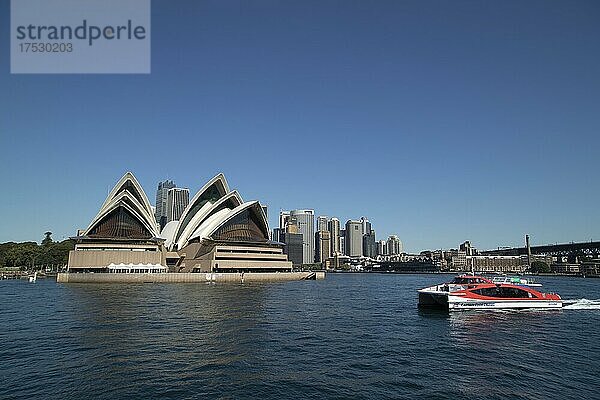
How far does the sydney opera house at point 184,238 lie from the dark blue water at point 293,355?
51808 mm

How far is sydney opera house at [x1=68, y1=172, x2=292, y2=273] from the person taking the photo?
265ft

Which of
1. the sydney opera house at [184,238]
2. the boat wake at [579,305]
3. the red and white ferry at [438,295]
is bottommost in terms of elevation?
the boat wake at [579,305]

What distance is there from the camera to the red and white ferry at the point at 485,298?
33.0 meters

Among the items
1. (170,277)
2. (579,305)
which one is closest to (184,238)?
(170,277)

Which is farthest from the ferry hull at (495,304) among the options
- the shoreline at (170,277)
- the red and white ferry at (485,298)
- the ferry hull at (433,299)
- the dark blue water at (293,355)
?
the shoreline at (170,277)

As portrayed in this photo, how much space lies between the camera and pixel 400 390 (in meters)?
13.7

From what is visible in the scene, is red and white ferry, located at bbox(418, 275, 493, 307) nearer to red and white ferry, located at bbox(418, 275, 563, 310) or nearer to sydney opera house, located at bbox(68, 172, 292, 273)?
red and white ferry, located at bbox(418, 275, 563, 310)

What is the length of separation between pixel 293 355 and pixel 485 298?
21.3 meters

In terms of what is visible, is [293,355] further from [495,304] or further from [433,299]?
[495,304]

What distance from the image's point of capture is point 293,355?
18000mm

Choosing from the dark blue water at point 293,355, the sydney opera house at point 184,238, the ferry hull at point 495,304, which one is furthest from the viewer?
the sydney opera house at point 184,238

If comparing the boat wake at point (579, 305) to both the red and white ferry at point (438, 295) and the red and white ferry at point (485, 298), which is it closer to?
the red and white ferry at point (485, 298)

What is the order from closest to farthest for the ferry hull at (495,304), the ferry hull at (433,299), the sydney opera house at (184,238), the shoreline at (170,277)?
the ferry hull at (495,304) → the ferry hull at (433,299) → the shoreline at (170,277) → the sydney opera house at (184,238)

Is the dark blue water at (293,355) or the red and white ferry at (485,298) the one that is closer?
the dark blue water at (293,355)
